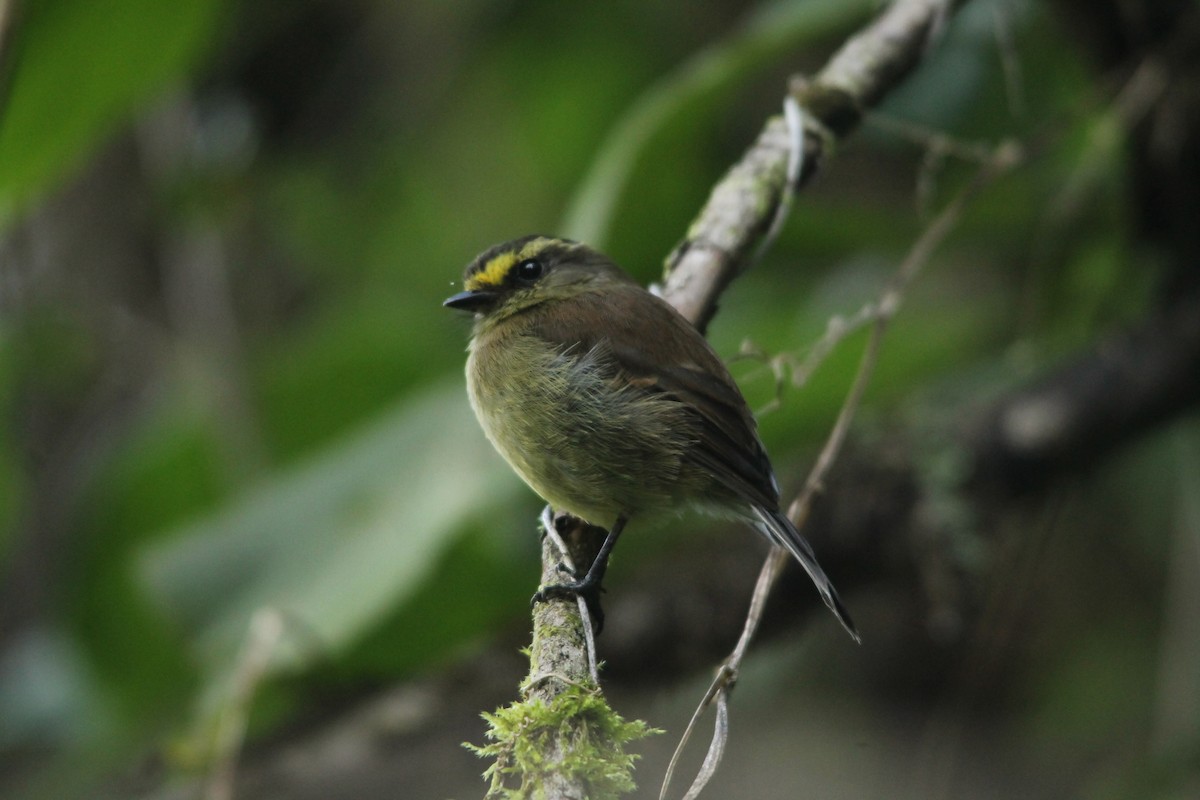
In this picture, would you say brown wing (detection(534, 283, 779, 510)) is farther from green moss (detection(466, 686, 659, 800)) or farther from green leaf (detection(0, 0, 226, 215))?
green leaf (detection(0, 0, 226, 215))

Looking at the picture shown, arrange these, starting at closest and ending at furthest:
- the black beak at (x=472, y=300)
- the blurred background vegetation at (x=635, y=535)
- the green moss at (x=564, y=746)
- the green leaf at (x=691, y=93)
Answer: the green moss at (x=564, y=746)
the black beak at (x=472, y=300)
the green leaf at (x=691, y=93)
the blurred background vegetation at (x=635, y=535)

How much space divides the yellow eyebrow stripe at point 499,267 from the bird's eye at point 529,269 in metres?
0.01

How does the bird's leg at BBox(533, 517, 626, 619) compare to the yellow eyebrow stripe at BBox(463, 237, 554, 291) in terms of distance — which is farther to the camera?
the yellow eyebrow stripe at BBox(463, 237, 554, 291)

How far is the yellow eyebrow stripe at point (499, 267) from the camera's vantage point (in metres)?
3.09

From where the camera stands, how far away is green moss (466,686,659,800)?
153 centimetres

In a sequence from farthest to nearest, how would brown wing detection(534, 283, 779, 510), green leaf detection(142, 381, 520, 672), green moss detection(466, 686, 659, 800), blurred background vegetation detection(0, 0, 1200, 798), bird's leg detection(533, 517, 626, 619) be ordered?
1. blurred background vegetation detection(0, 0, 1200, 798)
2. green leaf detection(142, 381, 520, 672)
3. brown wing detection(534, 283, 779, 510)
4. bird's leg detection(533, 517, 626, 619)
5. green moss detection(466, 686, 659, 800)

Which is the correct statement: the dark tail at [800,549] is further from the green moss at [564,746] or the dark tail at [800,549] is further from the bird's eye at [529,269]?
the bird's eye at [529,269]

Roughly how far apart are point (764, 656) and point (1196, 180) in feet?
6.48

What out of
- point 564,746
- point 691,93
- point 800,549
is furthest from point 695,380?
point 691,93

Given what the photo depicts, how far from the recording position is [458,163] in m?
6.29

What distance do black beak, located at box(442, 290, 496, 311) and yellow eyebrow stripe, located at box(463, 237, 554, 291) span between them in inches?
0.8

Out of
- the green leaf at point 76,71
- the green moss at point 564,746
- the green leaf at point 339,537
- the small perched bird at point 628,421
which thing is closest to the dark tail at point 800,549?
the small perched bird at point 628,421

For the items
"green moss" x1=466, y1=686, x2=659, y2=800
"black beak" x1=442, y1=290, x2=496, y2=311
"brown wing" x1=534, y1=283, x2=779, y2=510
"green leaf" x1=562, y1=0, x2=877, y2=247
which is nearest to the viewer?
"green moss" x1=466, y1=686, x2=659, y2=800

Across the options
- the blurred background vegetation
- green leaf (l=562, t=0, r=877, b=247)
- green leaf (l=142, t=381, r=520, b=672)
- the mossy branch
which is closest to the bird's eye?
the blurred background vegetation
